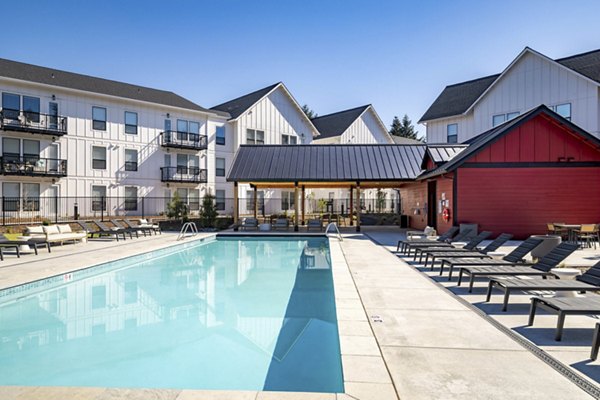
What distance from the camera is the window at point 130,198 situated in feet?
86.3

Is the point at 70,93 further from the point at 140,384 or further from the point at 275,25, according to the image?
the point at 140,384

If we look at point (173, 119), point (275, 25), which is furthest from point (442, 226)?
point (173, 119)

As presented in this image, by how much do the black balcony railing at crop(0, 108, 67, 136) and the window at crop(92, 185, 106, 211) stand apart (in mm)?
4112

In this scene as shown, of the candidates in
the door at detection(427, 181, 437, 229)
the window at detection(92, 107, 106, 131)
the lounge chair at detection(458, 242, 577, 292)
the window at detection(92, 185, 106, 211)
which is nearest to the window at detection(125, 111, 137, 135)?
the window at detection(92, 107, 106, 131)

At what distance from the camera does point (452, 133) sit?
27.8 meters

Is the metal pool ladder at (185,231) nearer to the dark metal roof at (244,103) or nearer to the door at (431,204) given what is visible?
the door at (431,204)

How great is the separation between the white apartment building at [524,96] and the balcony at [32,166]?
2605cm

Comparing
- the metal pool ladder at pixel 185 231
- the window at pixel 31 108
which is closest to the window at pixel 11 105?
the window at pixel 31 108

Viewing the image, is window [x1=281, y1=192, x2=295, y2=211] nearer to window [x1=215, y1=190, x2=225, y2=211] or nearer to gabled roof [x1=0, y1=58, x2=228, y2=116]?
window [x1=215, y1=190, x2=225, y2=211]

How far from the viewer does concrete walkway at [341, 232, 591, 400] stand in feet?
10.6

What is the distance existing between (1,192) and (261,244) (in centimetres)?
1654

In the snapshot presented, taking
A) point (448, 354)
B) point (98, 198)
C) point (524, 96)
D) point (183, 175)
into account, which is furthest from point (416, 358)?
point (183, 175)

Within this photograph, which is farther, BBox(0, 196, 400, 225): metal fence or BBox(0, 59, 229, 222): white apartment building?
BBox(0, 59, 229, 222): white apartment building

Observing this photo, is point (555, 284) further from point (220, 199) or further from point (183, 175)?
point (220, 199)
